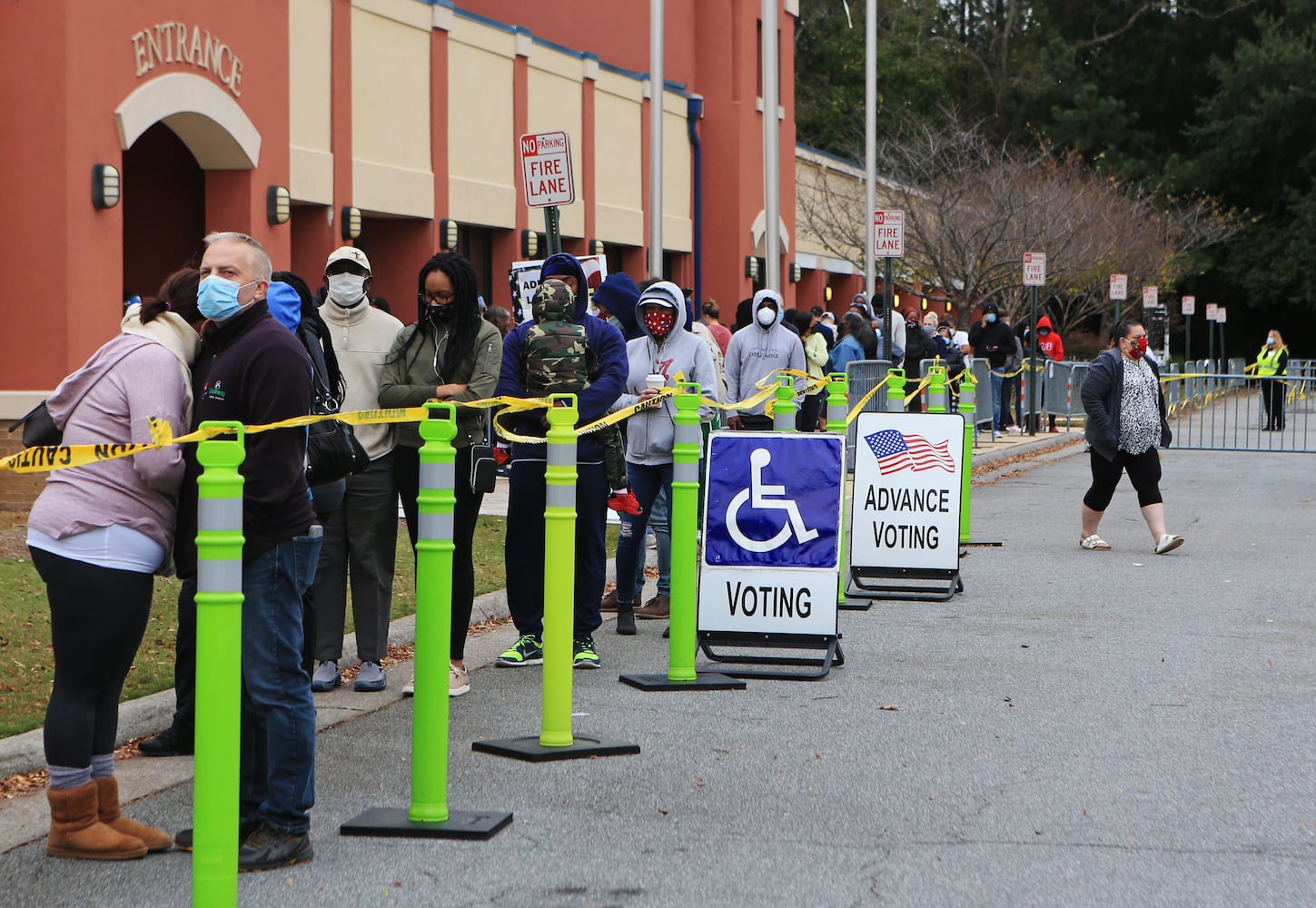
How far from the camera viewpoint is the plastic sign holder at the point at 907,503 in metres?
11.5

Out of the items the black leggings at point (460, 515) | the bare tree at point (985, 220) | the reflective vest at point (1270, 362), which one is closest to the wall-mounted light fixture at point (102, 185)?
the black leggings at point (460, 515)

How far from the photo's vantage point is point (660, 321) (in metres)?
10.5

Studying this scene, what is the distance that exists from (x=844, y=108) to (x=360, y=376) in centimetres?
5436

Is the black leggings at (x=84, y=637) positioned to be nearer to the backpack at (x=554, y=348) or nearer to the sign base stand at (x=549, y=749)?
the sign base stand at (x=549, y=749)

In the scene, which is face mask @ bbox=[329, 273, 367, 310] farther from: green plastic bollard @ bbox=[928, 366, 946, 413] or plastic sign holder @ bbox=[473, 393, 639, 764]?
green plastic bollard @ bbox=[928, 366, 946, 413]

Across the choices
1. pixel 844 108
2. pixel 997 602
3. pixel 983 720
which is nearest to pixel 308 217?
pixel 997 602

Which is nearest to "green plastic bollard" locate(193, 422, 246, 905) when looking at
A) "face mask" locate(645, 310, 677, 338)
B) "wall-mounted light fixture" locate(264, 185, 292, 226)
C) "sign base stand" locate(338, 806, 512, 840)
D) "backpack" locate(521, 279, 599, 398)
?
"sign base stand" locate(338, 806, 512, 840)

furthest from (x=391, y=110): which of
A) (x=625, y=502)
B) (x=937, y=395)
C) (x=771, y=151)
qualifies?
(x=625, y=502)

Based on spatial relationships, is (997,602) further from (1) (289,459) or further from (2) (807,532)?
(1) (289,459)

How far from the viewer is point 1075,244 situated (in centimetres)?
4309

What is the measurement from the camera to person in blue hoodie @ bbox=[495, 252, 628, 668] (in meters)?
8.73

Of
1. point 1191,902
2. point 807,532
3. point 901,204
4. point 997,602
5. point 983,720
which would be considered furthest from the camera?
point 901,204

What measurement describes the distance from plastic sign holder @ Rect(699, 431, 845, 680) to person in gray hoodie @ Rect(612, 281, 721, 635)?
0.97 metres

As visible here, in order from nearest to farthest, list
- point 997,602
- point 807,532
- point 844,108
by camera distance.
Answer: point 807,532 → point 997,602 → point 844,108
